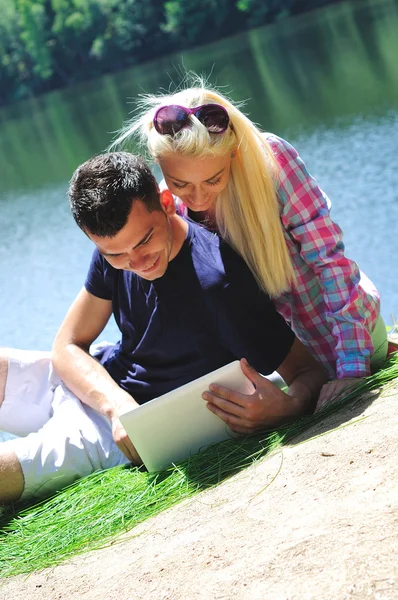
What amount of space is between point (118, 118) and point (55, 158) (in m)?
Answer: 3.95

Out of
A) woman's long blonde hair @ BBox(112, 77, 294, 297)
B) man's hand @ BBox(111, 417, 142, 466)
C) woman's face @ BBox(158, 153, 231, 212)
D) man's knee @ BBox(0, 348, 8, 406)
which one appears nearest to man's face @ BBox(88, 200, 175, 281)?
woman's face @ BBox(158, 153, 231, 212)

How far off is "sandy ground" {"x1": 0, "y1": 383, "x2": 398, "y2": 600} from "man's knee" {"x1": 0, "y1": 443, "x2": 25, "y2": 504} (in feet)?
1.75

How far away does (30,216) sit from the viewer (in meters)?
14.1

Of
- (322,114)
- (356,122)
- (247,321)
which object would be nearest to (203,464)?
(247,321)

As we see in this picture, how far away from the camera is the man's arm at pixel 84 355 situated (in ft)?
11.3

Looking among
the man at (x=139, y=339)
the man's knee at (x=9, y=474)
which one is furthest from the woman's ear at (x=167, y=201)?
the man's knee at (x=9, y=474)

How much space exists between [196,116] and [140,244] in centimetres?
48

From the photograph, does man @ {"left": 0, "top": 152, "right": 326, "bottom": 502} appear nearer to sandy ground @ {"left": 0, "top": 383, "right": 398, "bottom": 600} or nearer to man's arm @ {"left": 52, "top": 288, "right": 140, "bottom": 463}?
man's arm @ {"left": 52, "top": 288, "right": 140, "bottom": 463}

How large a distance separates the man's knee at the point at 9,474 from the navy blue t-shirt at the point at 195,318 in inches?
20.0

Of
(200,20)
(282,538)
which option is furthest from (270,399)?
(200,20)

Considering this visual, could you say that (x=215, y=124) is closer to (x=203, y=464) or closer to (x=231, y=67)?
(x=203, y=464)

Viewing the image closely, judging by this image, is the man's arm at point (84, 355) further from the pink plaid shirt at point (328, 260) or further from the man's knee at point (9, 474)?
the pink plaid shirt at point (328, 260)

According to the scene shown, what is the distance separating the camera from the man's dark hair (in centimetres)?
303

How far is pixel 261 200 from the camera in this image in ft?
10.4
